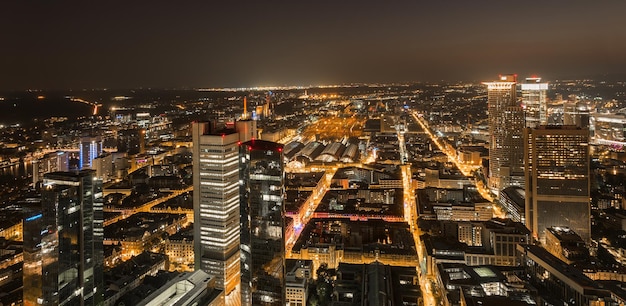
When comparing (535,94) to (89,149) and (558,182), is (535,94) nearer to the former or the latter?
(558,182)

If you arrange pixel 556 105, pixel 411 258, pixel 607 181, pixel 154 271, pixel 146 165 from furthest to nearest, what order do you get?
pixel 556 105 → pixel 146 165 → pixel 607 181 → pixel 411 258 → pixel 154 271

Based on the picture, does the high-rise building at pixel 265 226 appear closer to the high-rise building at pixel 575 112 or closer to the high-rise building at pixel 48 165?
the high-rise building at pixel 48 165

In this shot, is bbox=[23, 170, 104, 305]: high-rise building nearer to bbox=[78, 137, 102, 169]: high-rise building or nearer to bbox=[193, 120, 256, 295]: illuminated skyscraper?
bbox=[193, 120, 256, 295]: illuminated skyscraper

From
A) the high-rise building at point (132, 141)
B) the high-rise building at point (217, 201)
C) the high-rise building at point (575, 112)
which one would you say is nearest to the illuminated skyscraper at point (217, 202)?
the high-rise building at point (217, 201)

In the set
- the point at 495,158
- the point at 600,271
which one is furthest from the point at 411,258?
the point at 495,158

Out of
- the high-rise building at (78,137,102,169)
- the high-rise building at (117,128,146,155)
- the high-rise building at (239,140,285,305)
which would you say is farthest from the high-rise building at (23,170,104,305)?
the high-rise building at (117,128,146,155)

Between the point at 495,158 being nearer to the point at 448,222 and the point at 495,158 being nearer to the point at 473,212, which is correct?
the point at 473,212

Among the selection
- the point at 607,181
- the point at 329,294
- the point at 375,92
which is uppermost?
the point at 375,92

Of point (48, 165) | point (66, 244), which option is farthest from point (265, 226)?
point (48, 165)
